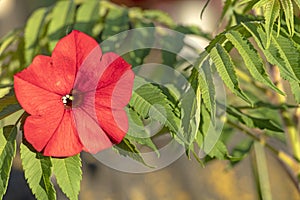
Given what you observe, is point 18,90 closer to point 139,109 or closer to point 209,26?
point 139,109

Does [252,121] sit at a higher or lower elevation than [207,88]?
lower

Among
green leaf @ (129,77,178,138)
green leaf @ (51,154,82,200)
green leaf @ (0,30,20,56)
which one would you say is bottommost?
green leaf @ (0,30,20,56)

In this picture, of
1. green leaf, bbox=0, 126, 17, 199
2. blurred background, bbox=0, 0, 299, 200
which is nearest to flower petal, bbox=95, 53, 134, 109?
green leaf, bbox=0, 126, 17, 199

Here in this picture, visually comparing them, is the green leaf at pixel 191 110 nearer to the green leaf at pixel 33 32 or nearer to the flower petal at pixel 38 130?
the flower petal at pixel 38 130

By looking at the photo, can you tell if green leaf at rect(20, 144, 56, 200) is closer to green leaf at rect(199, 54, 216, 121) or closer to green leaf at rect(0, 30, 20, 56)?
green leaf at rect(199, 54, 216, 121)

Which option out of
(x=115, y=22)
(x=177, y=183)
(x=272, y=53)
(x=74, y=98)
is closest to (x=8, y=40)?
(x=115, y=22)

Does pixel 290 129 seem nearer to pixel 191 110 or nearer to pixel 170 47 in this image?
pixel 170 47
